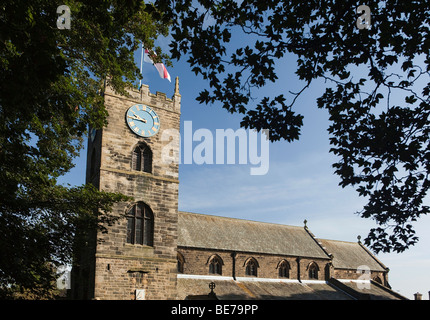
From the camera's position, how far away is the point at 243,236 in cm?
3366

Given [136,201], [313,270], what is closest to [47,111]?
[136,201]

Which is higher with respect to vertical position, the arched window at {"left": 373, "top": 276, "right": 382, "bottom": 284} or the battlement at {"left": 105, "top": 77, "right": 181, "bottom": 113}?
the battlement at {"left": 105, "top": 77, "right": 181, "bottom": 113}

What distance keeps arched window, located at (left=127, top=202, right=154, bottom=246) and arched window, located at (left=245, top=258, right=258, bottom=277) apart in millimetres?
12317

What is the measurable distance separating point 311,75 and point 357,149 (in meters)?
2.20

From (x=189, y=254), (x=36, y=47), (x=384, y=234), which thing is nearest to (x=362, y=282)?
(x=189, y=254)

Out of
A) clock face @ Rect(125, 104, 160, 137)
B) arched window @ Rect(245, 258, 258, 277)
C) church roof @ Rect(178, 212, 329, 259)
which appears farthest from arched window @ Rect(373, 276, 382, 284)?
clock face @ Rect(125, 104, 160, 137)

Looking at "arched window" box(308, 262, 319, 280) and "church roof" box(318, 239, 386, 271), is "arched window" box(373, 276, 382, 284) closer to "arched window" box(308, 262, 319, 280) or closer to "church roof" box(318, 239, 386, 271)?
"church roof" box(318, 239, 386, 271)

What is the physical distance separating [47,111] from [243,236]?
91.4 ft

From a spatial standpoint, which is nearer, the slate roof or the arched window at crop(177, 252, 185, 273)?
the slate roof

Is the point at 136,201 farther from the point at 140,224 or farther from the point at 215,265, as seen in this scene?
the point at 215,265

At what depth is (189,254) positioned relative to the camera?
28.7 metres

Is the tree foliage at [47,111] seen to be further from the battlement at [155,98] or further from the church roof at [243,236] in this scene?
the church roof at [243,236]

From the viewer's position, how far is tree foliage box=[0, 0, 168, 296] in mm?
6133
